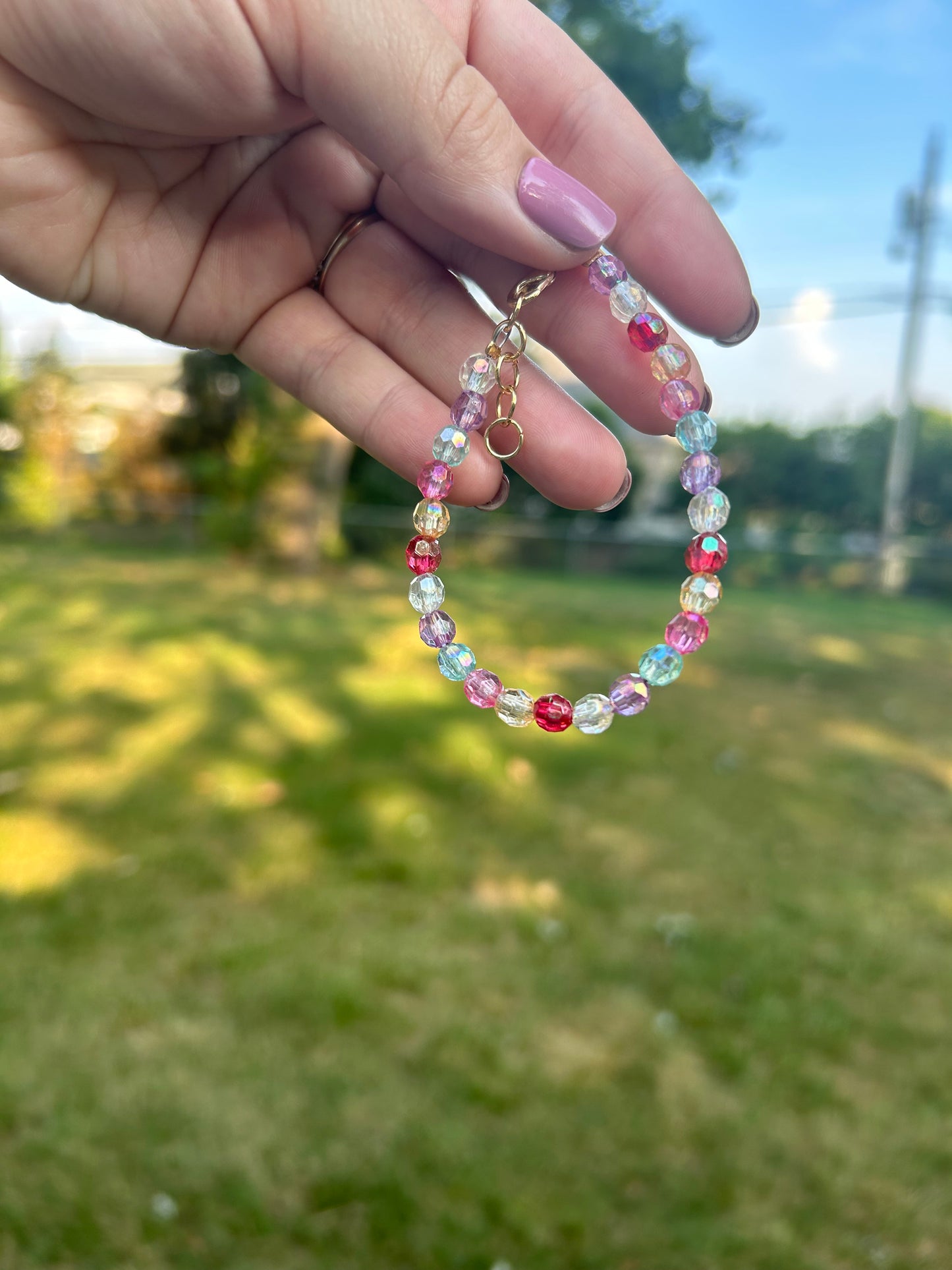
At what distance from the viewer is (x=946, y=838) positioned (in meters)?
4.26

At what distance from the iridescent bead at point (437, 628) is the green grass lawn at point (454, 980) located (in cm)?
154

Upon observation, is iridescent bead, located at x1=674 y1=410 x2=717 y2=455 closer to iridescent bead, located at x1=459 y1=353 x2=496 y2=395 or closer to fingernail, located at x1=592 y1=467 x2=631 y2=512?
fingernail, located at x1=592 y1=467 x2=631 y2=512

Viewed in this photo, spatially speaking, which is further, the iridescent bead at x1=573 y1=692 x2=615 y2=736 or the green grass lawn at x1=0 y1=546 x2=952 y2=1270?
the green grass lawn at x1=0 y1=546 x2=952 y2=1270

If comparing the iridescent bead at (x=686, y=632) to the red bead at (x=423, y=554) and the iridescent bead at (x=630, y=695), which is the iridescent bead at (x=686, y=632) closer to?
the iridescent bead at (x=630, y=695)

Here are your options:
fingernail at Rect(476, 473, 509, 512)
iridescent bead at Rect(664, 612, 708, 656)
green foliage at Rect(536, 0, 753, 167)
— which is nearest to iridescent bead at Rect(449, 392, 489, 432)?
fingernail at Rect(476, 473, 509, 512)

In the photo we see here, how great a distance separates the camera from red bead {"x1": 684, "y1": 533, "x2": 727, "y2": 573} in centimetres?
151

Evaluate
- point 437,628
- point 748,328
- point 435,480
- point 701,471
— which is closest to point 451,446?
point 435,480

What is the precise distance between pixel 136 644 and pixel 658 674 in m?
5.13

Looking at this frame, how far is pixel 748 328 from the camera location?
1.54 m

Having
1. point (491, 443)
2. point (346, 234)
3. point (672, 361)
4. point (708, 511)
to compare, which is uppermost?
point (346, 234)

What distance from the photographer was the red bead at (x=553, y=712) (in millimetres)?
1578

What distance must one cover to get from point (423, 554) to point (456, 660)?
0.61ft

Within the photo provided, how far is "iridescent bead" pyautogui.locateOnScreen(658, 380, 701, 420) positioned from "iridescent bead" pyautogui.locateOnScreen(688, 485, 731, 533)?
13cm

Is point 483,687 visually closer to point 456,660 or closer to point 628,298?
point 456,660
